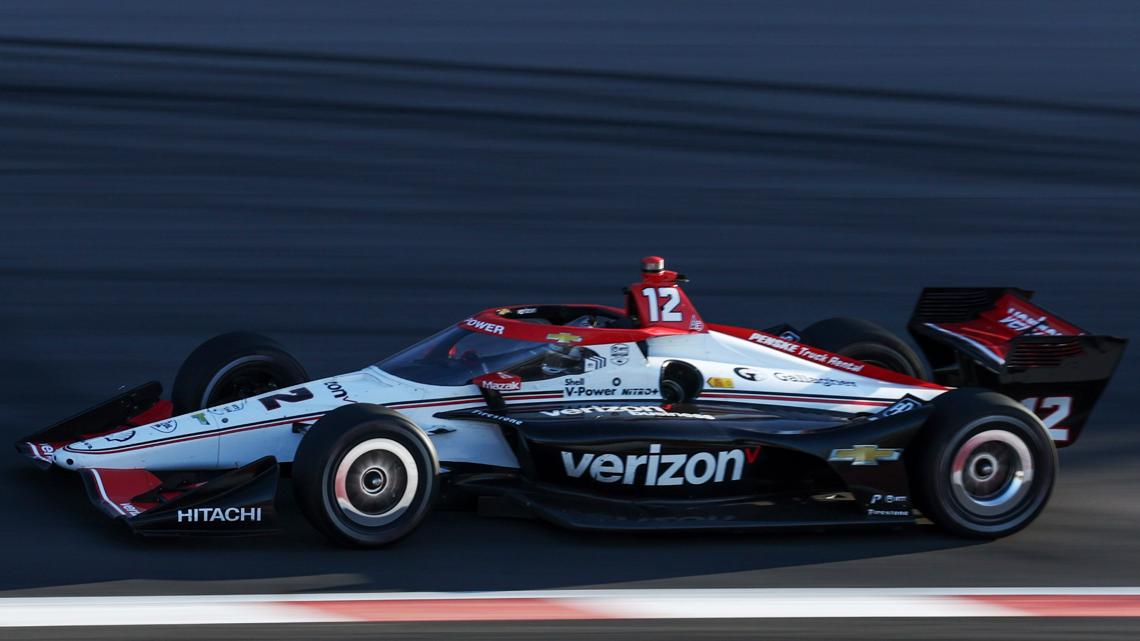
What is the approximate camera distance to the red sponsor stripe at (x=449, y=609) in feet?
16.5

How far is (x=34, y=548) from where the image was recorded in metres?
5.72

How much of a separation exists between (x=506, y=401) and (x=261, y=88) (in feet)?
32.1

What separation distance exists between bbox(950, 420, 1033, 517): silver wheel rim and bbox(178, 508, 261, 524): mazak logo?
2.75 m

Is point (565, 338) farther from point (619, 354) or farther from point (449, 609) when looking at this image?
point (449, 609)

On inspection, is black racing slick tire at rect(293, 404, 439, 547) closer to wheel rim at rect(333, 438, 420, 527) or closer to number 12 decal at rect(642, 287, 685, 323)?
wheel rim at rect(333, 438, 420, 527)

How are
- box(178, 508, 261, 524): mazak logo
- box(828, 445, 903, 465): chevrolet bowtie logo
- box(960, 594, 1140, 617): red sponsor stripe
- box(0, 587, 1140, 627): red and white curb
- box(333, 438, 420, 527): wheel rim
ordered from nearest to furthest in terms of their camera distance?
box(0, 587, 1140, 627): red and white curb, box(960, 594, 1140, 617): red sponsor stripe, box(178, 508, 261, 524): mazak logo, box(333, 438, 420, 527): wheel rim, box(828, 445, 903, 465): chevrolet bowtie logo

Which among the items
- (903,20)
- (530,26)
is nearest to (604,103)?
(530,26)

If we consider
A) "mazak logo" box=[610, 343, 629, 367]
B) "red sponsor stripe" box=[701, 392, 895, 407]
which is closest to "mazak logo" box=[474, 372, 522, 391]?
"mazak logo" box=[610, 343, 629, 367]

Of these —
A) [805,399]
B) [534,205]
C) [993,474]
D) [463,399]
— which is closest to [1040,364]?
[993,474]

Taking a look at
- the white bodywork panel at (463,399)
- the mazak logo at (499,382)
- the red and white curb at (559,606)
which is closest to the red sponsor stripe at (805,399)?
Result: the white bodywork panel at (463,399)

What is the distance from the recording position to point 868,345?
7.48 m

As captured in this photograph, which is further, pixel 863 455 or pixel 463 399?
pixel 463 399

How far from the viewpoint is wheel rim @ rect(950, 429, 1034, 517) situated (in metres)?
6.09

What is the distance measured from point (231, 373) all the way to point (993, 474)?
3414 mm
